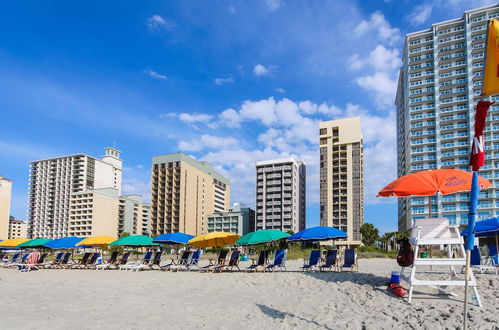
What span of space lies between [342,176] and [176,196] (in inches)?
1647

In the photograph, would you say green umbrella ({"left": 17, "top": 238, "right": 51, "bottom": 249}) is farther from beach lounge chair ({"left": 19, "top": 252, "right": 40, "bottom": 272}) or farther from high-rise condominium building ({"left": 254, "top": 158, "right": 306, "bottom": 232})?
high-rise condominium building ({"left": 254, "top": 158, "right": 306, "bottom": 232})

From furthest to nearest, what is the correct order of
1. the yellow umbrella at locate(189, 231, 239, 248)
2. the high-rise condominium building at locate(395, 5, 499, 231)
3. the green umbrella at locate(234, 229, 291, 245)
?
1. the high-rise condominium building at locate(395, 5, 499, 231)
2. the yellow umbrella at locate(189, 231, 239, 248)
3. the green umbrella at locate(234, 229, 291, 245)

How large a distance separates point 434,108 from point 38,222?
372 feet

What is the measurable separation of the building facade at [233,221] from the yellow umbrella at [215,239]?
269ft

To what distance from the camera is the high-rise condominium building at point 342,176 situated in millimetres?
79500

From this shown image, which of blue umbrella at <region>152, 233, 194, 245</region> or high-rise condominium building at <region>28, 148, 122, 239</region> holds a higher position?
high-rise condominium building at <region>28, 148, 122, 239</region>

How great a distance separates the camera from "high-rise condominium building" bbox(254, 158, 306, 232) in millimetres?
97062

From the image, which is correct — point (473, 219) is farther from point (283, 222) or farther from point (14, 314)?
point (283, 222)

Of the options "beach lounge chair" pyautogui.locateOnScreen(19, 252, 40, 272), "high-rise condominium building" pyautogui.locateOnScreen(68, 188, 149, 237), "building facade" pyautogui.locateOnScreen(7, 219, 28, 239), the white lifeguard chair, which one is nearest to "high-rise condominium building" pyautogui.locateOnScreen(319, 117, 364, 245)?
"high-rise condominium building" pyautogui.locateOnScreen(68, 188, 149, 237)

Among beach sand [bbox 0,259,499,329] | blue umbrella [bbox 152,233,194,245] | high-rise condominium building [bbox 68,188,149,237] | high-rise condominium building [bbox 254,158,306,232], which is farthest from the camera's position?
high-rise condominium building [bbox 68,188,149,237]

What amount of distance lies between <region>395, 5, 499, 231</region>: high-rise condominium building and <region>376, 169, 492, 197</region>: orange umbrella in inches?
2442

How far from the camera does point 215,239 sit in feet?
63.7

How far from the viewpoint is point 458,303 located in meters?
6.96

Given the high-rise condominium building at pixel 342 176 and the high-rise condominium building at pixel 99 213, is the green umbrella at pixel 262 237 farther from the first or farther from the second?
the high-rise condominium building at pixel 99 213
